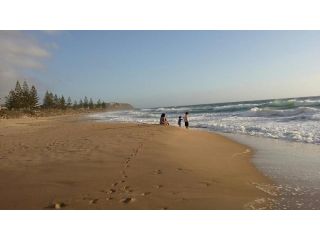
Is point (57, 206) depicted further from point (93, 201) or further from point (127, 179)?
point (127, 179)

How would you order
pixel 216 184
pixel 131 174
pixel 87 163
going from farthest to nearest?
pixel 87 163 → pixel 131 174 → pixel 216 184

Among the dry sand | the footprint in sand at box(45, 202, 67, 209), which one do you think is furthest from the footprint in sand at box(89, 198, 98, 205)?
the footprint in sand at box(45, 202, 67, 209)

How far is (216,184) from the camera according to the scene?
662 centimetres

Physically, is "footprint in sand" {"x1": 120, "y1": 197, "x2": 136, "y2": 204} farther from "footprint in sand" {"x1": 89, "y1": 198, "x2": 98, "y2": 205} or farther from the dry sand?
"footprint in sand" {"x1": 89, "y1": 198, "x2": 98, "y2": 205}

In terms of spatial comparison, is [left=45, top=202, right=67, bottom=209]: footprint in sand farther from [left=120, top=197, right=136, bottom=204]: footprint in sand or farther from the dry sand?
[left=120, top=197, right=136, bottom=204]: footprint in sand

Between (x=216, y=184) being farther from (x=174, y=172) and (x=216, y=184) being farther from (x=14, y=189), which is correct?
(x=14, y=189)

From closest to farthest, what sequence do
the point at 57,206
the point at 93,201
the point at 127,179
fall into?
the point at 57,206
the point at 93,201
the point at 127,179

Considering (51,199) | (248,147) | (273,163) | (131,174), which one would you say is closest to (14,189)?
(51,199)

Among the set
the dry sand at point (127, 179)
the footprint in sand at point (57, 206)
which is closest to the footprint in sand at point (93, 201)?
the dry sand at point (127, 179)

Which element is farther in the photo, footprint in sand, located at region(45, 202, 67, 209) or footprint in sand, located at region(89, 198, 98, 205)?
footprint in sand, located at region(89, 198, 98, 205)

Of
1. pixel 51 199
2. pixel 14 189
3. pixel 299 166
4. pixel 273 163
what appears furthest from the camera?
pixel 273 163

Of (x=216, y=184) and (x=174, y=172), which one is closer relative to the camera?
(x=216, y=184)

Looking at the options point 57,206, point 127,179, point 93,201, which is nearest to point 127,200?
point 93,201
